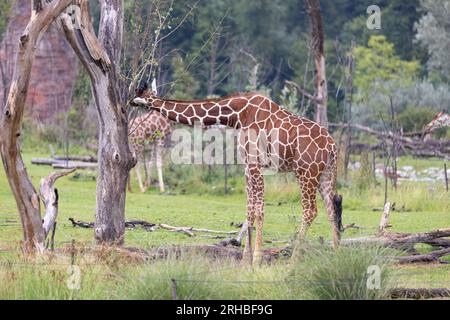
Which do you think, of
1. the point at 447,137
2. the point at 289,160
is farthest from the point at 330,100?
the point at 289,160

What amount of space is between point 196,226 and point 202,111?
320 centimetres

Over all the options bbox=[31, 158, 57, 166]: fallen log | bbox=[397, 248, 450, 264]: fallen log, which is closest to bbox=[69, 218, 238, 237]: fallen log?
bbox=[397, 248, 450, 264]: fallen log

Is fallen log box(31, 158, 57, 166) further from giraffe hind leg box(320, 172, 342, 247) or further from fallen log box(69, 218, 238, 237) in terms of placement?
giraffe hind leg box(320, 172, 342, 247)

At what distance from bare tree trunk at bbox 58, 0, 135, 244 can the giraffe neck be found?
3.27 feet

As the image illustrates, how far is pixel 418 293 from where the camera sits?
1051cm

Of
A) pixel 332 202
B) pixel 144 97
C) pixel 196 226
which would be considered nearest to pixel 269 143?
pixel 332 202

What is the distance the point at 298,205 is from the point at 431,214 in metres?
2.63

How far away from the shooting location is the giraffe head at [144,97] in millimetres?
13323

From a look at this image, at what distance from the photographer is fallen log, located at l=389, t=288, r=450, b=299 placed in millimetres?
10383

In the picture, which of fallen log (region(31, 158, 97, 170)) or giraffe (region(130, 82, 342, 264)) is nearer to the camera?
giraffe (region(130, 82, 342, 264))

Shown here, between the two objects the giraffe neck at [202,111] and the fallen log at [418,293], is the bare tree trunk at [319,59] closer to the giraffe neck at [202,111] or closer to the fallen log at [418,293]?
the giraffe neck at [202,111]

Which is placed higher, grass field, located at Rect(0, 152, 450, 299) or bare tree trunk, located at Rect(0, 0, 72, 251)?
bare tree trunk, located at Rect(0, 0, 72, 251)

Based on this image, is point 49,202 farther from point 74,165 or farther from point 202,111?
point 74,165

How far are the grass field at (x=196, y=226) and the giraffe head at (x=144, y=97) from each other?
1803 millimetres
